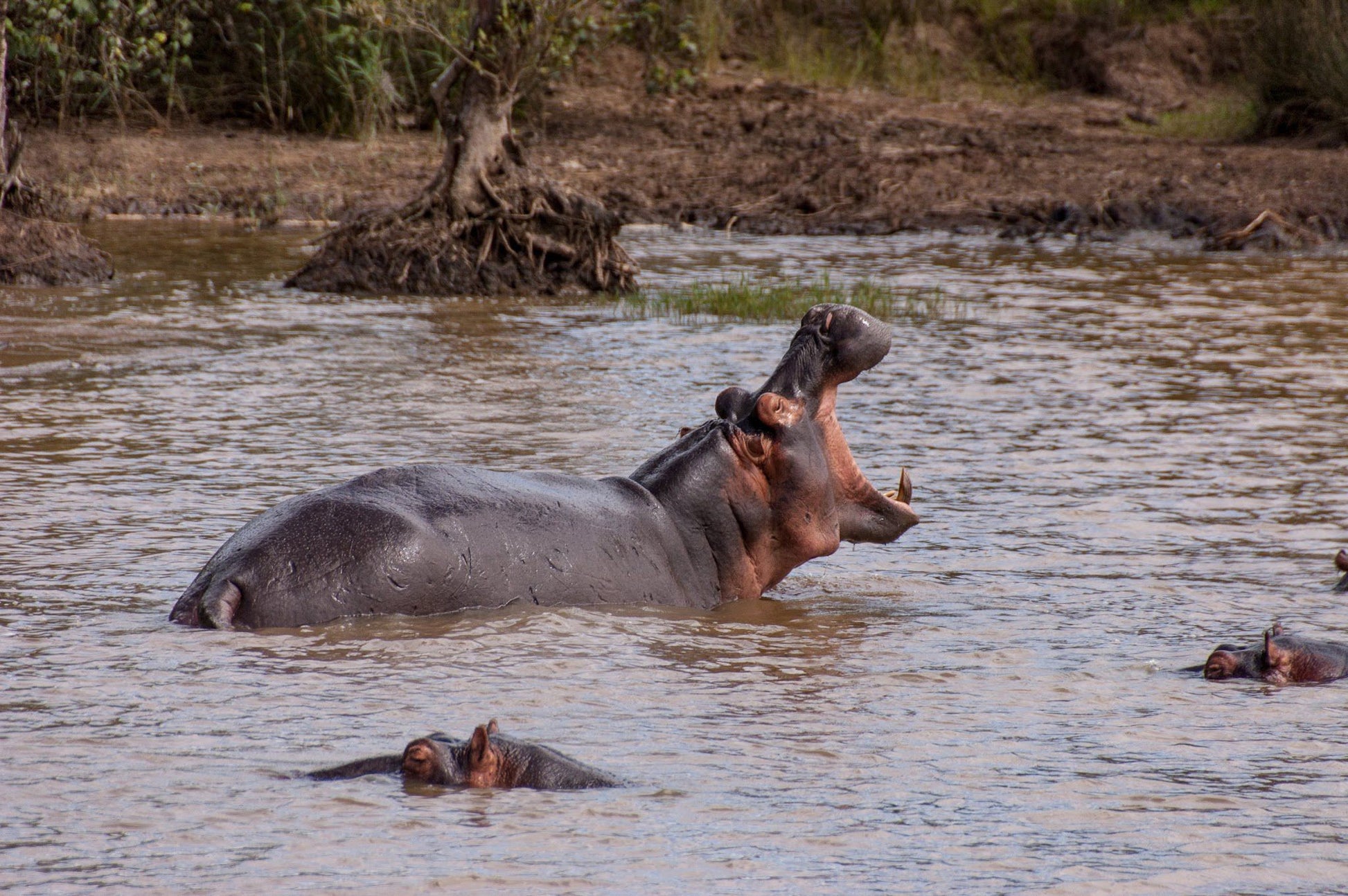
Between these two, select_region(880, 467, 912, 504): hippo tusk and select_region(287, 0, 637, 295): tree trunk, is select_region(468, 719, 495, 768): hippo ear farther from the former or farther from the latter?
select_region(287, 0, 637, 295): tree trunk

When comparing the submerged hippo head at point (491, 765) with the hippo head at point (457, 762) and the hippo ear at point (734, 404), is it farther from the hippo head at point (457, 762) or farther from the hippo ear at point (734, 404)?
the hippo ear at point (734, 404)

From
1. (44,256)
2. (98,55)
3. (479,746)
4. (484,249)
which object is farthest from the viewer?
(98,55)

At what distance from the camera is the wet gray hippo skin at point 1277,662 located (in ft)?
14.5

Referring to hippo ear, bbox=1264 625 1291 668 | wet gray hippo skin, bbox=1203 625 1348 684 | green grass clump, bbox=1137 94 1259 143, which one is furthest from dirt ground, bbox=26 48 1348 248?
hippo ear, bbox=1264 625 1291 668

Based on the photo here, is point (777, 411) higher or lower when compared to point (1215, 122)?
lower

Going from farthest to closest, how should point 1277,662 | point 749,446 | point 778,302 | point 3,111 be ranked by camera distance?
point 3,111
point 778,302
point 749,446
point 1277,662

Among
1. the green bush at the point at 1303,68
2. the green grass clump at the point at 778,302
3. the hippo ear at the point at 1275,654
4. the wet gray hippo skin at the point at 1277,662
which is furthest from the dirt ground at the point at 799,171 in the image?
the hippo ear at the point at 1275,654

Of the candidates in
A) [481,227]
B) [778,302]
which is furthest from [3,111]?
[778,302]

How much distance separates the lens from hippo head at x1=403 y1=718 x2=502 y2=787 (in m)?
3.49

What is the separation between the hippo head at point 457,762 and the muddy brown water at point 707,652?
2.1 inches

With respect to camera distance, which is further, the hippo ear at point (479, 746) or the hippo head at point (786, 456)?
the hippo head at point (786, 456)

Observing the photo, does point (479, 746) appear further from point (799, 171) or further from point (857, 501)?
point (799, 171)

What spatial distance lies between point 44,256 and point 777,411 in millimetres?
8027

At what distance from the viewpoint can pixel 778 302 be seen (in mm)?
11320
